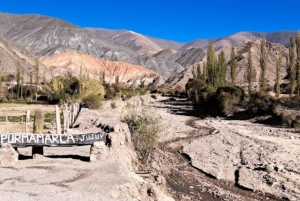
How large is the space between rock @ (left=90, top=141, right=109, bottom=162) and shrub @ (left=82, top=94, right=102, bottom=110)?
25.6 meters

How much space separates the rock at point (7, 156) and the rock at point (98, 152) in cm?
301

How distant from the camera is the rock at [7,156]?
555 inches

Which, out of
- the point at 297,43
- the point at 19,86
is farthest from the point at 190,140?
the point at 19,86

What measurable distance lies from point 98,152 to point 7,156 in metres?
3.50

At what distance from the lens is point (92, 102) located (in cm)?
4131

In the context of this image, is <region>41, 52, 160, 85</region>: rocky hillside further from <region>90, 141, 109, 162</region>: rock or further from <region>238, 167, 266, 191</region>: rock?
<region>90, 141, 109, 162</region>: rock

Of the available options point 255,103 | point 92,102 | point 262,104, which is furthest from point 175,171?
point 255,103

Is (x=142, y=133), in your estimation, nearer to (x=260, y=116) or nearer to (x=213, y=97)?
(x=260, y=116)

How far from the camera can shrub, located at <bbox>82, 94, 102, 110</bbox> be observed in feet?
134

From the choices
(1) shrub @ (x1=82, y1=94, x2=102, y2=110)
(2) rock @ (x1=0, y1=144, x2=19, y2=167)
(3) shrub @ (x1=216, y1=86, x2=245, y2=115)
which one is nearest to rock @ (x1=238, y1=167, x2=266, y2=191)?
(2) rock @ (x1=0, y1=144, x2=19, y2=167)

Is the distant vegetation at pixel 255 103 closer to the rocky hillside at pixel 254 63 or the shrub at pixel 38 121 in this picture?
the shrub at pixel 38 121

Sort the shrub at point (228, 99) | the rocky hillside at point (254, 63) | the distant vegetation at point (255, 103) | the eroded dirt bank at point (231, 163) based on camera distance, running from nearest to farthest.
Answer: the eroded dirt bank at point (231, 163) → the distant vegetation at point (255, 103) → the shrub at point (228, 99) → the rocky hillside at point (254, 63)

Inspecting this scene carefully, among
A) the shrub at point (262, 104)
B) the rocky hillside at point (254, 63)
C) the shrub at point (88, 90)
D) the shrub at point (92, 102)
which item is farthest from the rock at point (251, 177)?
the rocky hillside at point (254, 63)

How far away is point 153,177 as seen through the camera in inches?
634
